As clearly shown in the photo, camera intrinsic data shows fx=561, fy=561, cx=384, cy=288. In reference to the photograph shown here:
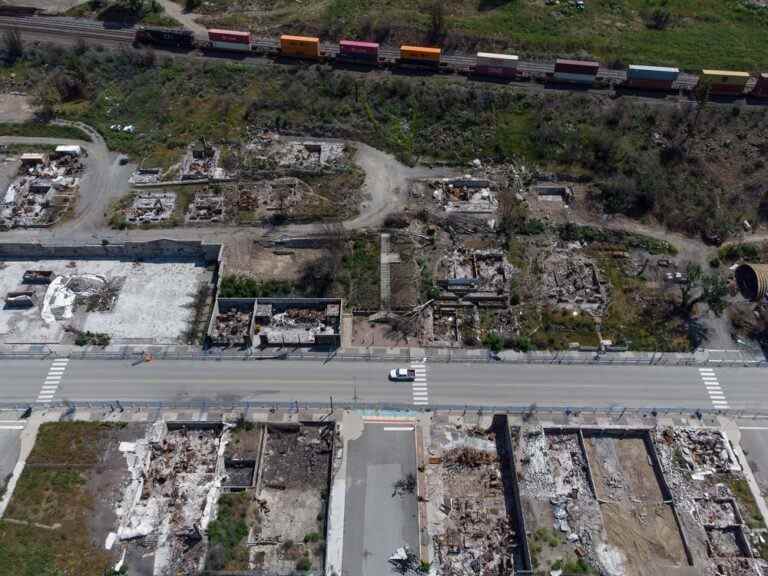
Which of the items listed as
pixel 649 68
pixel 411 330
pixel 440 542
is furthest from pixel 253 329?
pixel 649 68

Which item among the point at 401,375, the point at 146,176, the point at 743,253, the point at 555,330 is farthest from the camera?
the point at 146,176

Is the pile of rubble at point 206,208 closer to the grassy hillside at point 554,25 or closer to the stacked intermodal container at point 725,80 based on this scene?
the grassy hillside at point 554,25

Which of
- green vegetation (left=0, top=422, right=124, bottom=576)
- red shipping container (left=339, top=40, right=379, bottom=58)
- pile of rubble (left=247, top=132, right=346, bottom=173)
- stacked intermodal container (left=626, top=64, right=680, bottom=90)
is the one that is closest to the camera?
green vegetation (left=0, top=422, right=124, bottom=576)

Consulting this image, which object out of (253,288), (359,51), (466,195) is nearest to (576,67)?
(466,195)

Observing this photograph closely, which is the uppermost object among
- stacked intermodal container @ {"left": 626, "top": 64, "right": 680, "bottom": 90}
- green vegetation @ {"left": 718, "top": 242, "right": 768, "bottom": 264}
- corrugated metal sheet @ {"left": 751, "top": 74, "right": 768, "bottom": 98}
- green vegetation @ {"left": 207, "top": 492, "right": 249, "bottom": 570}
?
stacked intermodal container @ {"left": 626, "top": 64, "right": 680, "bottom": 90}

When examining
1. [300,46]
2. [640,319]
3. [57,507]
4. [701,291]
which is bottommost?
[57,507]

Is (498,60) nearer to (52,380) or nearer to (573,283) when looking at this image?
(573,283)

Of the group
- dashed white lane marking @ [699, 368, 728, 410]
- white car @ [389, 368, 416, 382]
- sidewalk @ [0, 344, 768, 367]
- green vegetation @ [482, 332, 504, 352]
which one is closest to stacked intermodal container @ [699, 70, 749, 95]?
sidewalk @ [0, 344, 768, 367]

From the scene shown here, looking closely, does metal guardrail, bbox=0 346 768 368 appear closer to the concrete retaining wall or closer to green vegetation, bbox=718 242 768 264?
the concrete retaining wall
